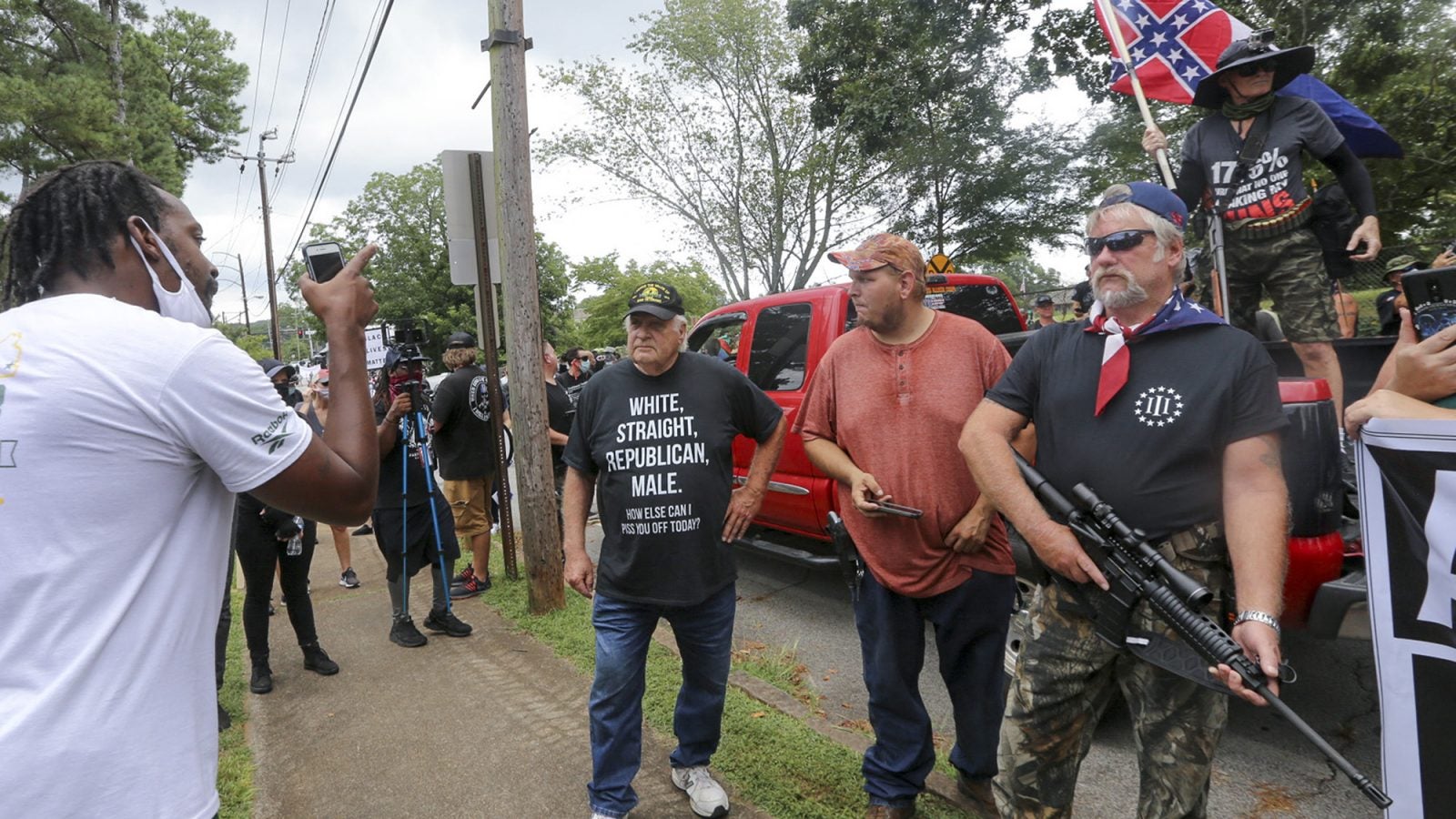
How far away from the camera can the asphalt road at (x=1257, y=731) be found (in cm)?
300

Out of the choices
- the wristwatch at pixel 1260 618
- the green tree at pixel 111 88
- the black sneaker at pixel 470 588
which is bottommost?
the black sneaker at pixel 470 588

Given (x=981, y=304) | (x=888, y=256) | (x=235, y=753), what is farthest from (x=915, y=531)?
(x=235, y=753)

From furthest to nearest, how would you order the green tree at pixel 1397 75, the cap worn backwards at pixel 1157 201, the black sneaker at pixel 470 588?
the green tree at pixel 1397 75 < the black sneaker at pixel 470 588 < the cap worn backwards at pixel 1157 201

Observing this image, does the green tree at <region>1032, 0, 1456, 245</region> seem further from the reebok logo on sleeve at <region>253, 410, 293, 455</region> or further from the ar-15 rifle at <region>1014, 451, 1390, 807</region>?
the reebok logo on sleeve at <region>253, 410, 293, 455</region>

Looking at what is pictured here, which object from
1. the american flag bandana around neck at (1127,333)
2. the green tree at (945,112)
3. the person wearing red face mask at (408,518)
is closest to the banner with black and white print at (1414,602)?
the american flag bandana around neck at (1127,333)

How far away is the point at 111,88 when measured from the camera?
18312mm

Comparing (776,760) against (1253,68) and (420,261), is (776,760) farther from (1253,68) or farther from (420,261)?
(420,261)

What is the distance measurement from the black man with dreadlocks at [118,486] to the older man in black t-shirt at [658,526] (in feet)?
5.32

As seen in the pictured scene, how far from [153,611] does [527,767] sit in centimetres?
265

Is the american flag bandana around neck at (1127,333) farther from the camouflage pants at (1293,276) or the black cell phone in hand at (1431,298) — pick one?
the camouflage pants at (1293,276)

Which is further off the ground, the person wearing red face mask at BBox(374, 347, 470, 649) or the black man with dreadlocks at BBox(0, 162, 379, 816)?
the black man with dreadlocks at BBox(0, 162, 379, 816)

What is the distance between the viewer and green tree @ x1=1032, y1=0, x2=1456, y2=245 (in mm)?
10508

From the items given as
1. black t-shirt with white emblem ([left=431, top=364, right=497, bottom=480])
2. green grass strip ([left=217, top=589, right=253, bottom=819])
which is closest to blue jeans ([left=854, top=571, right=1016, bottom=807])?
green grass strip ([left=217, top=589, right=253, bottom=819])

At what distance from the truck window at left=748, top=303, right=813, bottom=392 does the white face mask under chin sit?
399 cm
